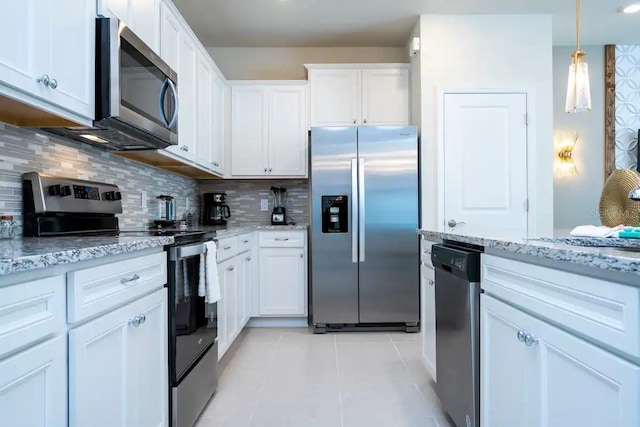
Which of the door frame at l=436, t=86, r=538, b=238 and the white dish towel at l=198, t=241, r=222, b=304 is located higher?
the door frame at l=436, t=86, r=538, b=238

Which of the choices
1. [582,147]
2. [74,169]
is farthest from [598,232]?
[582,147]

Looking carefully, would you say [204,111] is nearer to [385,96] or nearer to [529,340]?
[385,96]

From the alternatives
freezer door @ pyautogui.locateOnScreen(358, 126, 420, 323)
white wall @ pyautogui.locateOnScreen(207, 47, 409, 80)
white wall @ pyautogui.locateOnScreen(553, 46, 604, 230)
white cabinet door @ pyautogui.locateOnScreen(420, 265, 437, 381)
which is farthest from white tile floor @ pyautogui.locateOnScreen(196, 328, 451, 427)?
white wall @ pyautogui.locateOnScreen(207, 47, 409, 80)

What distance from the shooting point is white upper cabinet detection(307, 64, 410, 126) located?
3572 millimetres

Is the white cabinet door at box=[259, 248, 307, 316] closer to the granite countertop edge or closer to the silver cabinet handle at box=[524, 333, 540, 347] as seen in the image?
the granite countertop edge

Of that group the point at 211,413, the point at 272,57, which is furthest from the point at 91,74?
the point at 272,57

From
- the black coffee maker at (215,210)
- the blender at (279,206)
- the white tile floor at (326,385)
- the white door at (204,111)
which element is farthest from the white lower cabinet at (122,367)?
the blender at (279,206)

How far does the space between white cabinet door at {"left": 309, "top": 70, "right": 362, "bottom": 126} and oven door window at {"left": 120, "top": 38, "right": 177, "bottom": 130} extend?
177 centimetres

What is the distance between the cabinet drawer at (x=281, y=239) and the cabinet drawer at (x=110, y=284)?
6.17 feet

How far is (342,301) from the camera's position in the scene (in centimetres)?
322

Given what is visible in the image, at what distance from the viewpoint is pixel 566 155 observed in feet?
12.7

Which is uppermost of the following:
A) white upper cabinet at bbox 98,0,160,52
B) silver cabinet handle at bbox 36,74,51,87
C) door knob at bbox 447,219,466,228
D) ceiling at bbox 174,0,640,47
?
ceiling at bbox 174,0,640,47

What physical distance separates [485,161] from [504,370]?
2382 millimetres

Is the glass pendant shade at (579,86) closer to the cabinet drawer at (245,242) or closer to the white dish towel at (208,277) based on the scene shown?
the white dish towel at (208,277)
